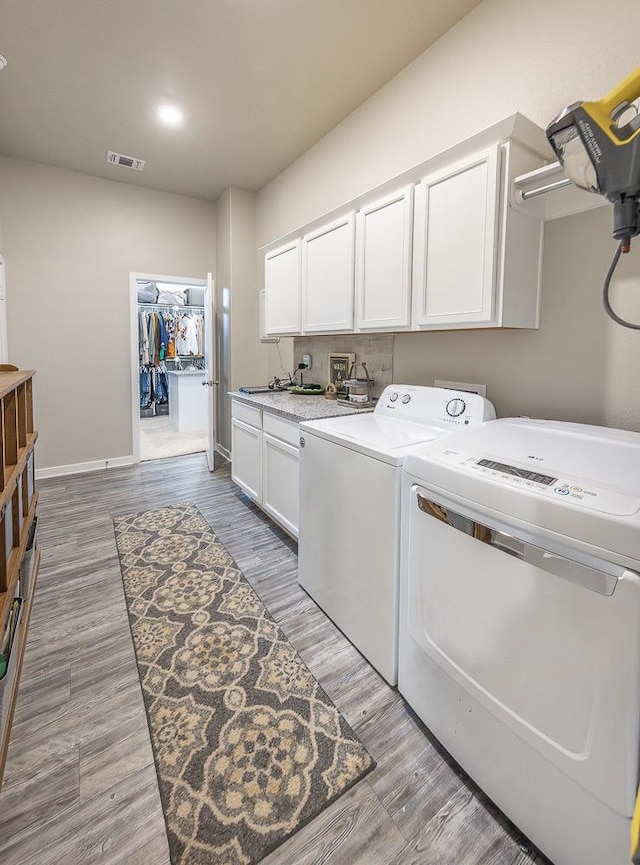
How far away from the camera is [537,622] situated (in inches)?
37.5

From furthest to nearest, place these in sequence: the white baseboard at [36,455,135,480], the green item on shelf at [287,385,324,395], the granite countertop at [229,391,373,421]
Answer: the white baseboard at [36,455,135,480] → the green item on shelf at [287,385,324,395] → the granite countertop at [229,391,373,421]

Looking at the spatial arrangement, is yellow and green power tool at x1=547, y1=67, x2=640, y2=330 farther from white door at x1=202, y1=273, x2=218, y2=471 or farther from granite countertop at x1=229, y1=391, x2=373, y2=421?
white door at x1=202, y1=273, x2=218, y2=471

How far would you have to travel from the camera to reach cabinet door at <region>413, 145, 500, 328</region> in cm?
159

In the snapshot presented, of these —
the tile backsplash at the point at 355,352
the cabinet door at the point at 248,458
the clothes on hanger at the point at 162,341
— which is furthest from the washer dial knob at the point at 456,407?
the clothes on hanger at the point at 162,341

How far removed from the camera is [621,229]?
32.1 inches

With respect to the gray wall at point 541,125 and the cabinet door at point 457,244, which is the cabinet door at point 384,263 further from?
the gray wall at point 541,125

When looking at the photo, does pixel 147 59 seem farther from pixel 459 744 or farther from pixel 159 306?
pixel 159 306

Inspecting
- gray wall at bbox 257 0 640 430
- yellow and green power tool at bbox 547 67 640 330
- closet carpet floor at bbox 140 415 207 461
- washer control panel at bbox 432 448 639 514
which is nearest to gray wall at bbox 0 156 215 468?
closet carpet floor at bbox 140 415 207 461

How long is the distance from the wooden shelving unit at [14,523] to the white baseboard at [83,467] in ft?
5.96

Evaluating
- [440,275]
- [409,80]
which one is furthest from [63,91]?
[440,275]

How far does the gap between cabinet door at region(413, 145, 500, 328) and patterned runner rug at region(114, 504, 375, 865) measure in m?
1.64

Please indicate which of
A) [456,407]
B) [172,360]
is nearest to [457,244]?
[456,407]

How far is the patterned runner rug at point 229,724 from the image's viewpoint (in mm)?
1129

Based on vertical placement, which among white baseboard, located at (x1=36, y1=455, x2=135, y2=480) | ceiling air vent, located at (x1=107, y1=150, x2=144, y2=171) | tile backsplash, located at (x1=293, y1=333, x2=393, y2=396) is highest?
ceiling air vent, located at (x1=107, y1=150, x2=144, y2=171)
